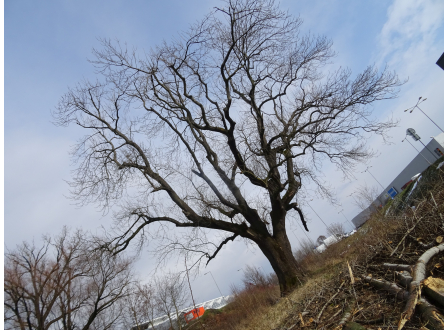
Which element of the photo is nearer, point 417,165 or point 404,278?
point 404,278

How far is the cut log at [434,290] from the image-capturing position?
339 cm

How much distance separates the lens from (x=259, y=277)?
90.2ft

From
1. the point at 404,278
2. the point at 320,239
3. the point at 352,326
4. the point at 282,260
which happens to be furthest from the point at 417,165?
the point at 352,326

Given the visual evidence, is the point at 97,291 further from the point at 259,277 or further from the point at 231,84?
the point at 231,84

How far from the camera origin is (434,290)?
3.50 metres

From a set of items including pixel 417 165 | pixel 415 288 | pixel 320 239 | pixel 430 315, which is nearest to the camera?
pixel 430 315

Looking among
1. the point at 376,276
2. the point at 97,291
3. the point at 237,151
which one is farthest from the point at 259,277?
the point at 376,276

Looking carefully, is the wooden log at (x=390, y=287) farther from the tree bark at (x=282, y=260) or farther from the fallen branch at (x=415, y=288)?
the tree bark at (x=282, y=260)

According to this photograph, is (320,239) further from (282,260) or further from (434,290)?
(434,290)

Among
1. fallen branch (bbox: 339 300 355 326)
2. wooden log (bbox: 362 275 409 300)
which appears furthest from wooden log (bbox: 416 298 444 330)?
fallen branch (bbox: 339 300 355 326)

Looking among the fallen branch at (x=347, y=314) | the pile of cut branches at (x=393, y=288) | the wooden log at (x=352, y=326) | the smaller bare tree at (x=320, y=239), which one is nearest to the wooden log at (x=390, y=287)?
the pile of cut branches at (x=393, y=288)

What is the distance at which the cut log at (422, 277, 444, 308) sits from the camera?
11.1 feet

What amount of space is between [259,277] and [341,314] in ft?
80.2

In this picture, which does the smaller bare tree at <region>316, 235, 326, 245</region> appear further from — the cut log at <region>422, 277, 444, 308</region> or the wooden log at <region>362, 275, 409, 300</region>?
the cut log at <region>422, 277, 444, 308</region>
